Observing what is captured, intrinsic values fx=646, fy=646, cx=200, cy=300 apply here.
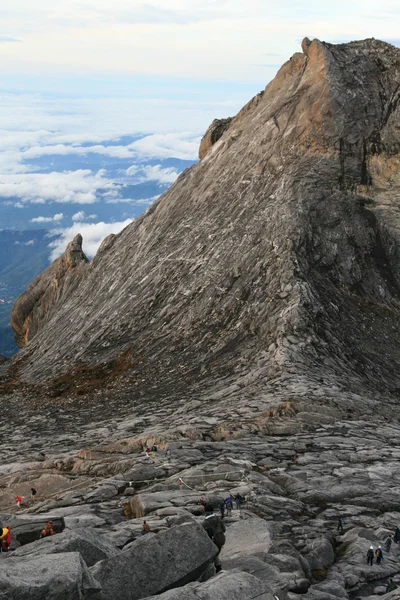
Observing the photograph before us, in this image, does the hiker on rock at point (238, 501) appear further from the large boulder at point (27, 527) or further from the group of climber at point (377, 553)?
the large boulder at point (27, 527)

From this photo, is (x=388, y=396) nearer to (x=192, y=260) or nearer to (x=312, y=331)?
(x=312, y=331)

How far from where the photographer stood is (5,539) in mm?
19625

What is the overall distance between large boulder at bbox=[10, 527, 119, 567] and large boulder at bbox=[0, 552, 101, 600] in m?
1.63

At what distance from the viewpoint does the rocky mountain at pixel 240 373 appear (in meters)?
19.8

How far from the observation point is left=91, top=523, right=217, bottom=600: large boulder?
15906 millimetres

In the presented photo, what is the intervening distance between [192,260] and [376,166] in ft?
70.0

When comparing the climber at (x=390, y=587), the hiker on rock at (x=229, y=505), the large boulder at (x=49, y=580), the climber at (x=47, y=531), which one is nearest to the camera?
the large boulder at (x=49, y=580)

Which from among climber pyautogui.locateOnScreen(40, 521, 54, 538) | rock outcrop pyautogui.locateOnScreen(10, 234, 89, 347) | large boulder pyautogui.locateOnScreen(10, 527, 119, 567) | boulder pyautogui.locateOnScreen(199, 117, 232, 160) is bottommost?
rock outcrop pyautogui.locateOnScreen(10, 234, 89, 347)

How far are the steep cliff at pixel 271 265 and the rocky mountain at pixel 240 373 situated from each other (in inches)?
8.4

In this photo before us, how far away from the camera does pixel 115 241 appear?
80.6 m

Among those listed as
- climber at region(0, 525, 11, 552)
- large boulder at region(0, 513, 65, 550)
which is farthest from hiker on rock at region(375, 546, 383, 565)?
climber at region(0, 525, 11, 552)

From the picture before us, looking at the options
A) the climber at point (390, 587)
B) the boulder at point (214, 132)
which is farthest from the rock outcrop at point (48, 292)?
the climber at point (390, 587)

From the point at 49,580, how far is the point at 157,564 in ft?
11.4

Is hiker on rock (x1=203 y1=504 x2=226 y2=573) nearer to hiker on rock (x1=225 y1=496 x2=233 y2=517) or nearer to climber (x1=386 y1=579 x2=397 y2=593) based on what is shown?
hiker on rock (x1=225 y1=496 x2=233 y2=517)
